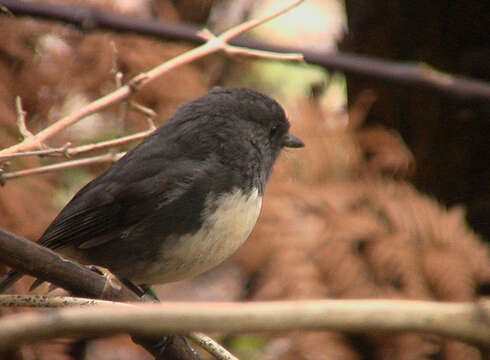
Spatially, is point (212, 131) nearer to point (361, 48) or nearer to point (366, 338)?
point (366, 338)

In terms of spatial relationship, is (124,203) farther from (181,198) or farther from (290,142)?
(290,142)

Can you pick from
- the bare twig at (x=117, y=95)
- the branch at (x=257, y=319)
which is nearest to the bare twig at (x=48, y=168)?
the bare twig at (x=117, y=95)

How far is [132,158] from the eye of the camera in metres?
2.28

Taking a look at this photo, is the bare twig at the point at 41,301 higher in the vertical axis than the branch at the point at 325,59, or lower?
lower

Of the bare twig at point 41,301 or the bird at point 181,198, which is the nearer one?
the bare twig at point 41,301

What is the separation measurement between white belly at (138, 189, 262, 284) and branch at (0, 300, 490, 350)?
1282 mm

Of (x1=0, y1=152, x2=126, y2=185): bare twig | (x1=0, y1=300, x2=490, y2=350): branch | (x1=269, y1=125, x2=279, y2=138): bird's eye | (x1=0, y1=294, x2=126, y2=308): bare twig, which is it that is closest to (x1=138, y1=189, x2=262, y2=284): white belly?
(x1=0, y1=152, x2=126, y2=185): bare twig

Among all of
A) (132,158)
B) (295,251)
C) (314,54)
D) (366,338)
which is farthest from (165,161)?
(366,338)

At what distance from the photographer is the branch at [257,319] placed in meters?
0.64

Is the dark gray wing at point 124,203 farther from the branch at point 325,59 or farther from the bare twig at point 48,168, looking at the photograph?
the branch at point 325,59

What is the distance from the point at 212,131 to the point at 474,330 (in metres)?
1.71

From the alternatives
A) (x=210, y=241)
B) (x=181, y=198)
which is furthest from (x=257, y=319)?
(x=181, y=198)

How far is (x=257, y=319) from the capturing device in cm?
65

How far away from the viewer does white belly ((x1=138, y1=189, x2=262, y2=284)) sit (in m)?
1.97
